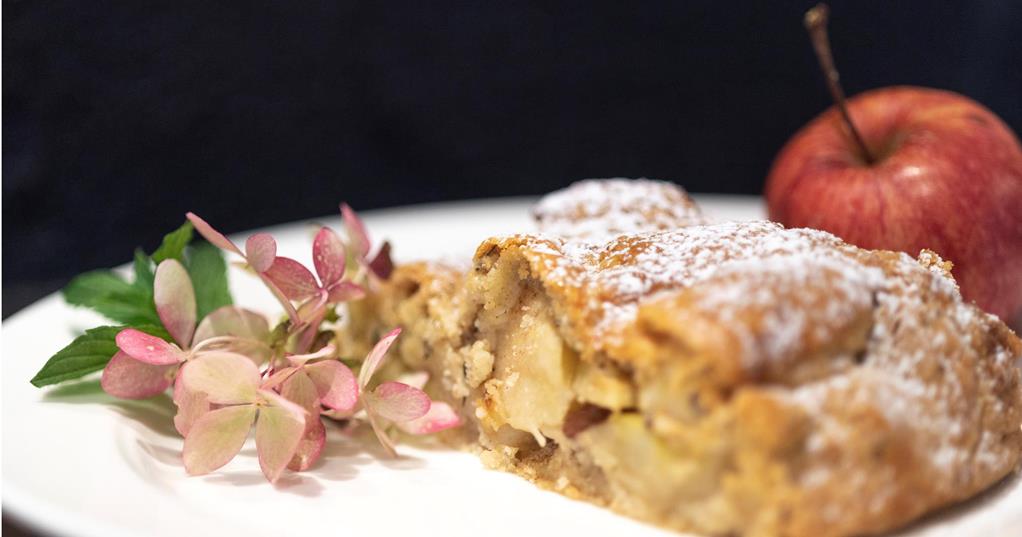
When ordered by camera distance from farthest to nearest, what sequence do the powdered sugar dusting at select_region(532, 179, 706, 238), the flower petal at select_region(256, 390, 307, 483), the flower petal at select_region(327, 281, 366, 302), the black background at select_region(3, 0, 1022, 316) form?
the black background at select_region(3, 0, 1022, 316)
the powdered sugar dusting at select_region(532, 179, 706, 238)
the flower petal at select_region(327, 281, 366, 302)
the flower petal at select_region(256, 390, 307, 483)

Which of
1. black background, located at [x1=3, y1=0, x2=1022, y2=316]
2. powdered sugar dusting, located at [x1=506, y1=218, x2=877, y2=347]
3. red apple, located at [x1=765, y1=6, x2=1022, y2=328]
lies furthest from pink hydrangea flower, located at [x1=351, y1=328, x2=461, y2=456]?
black background, located at [x1=3, y1=0, x2=1022, y2=316]

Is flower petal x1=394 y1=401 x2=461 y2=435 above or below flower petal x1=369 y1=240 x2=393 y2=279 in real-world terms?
below

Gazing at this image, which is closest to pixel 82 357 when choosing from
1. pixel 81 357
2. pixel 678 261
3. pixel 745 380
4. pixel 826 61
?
pixel 81 357

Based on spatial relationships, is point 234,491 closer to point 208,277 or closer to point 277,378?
point 277,378

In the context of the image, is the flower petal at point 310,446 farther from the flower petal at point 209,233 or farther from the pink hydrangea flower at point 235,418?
the flower petal at point 209,233

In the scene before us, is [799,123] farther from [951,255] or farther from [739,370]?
[739,370]

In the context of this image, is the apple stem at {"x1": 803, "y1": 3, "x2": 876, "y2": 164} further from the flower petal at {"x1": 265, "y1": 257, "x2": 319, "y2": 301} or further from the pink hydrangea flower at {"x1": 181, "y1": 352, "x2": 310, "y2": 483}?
the pink hydrangea flower at {"x1": 181, "y1": 352, "x2": 310, "y2": 483}

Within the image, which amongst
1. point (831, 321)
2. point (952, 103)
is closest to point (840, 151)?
point (952, 103)
